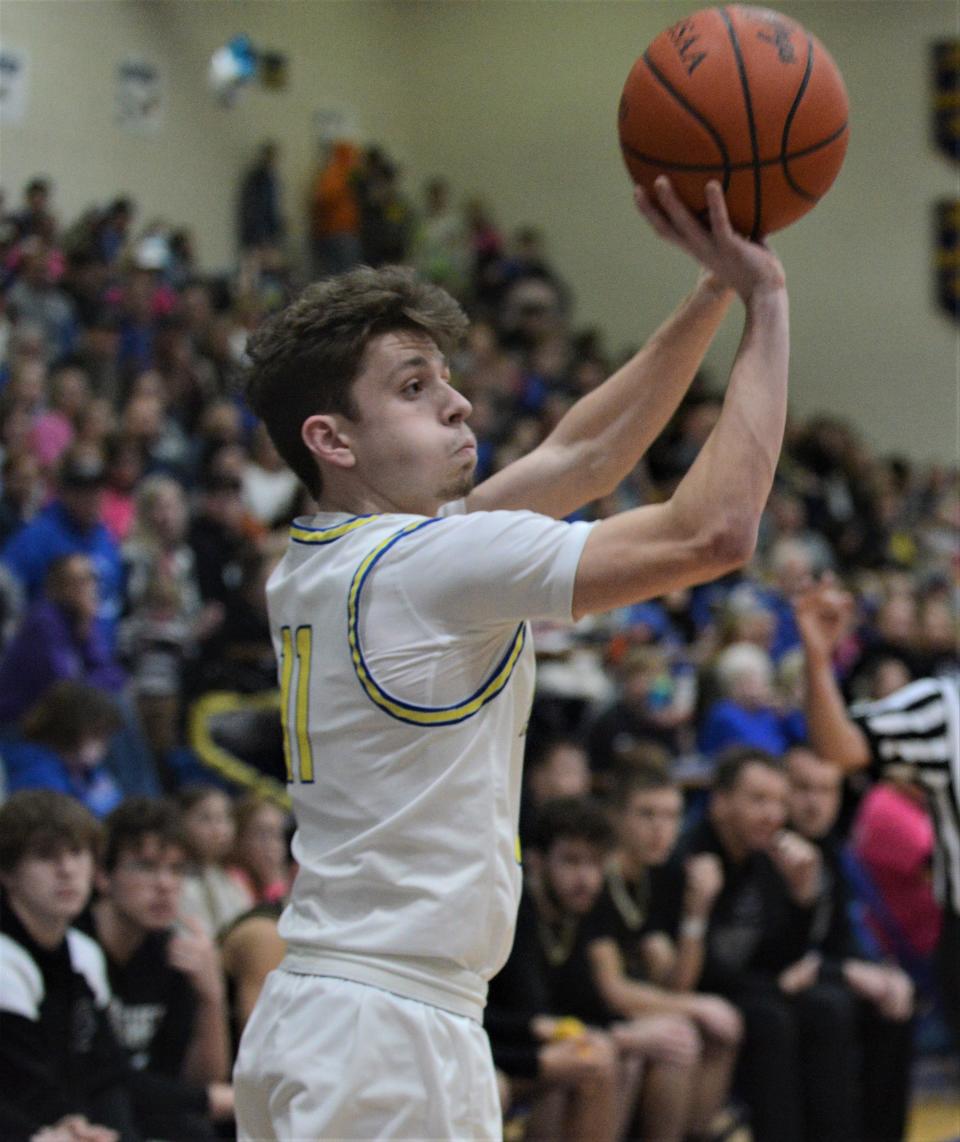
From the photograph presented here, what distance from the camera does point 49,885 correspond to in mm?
4062

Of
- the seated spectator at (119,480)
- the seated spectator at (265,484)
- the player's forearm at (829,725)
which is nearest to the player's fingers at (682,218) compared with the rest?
the player's forearm at (829,725)

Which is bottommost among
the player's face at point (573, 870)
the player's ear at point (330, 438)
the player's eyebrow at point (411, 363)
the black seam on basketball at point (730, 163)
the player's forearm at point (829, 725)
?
the player's face at point (573, 870)

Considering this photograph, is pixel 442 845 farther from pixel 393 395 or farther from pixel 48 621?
pixel 48 621

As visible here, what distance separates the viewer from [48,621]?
22.2 feet

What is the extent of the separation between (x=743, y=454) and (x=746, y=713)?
6.23m

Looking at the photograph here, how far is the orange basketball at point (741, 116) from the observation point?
2604mm

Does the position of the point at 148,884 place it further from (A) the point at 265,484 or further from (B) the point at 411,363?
(A) the point at 265,484

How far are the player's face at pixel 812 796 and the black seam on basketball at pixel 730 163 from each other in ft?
14.1

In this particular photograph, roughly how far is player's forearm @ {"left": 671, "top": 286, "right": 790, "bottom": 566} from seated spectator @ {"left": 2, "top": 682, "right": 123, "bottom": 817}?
4.06m

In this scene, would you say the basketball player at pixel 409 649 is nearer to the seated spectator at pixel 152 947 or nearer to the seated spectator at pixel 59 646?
the seated spectator at pixel 152 947

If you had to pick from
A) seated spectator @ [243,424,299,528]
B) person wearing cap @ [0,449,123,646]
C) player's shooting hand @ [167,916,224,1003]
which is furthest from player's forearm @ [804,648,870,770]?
seated spectator @ [243,424,299,528]

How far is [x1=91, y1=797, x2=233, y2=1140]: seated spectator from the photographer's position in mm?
4547

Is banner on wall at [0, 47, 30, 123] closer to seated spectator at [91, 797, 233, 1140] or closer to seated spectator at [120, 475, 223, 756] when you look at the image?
seated spectator at [120, 475, 223, 756]

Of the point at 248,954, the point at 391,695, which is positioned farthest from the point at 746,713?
the point at 391,695
